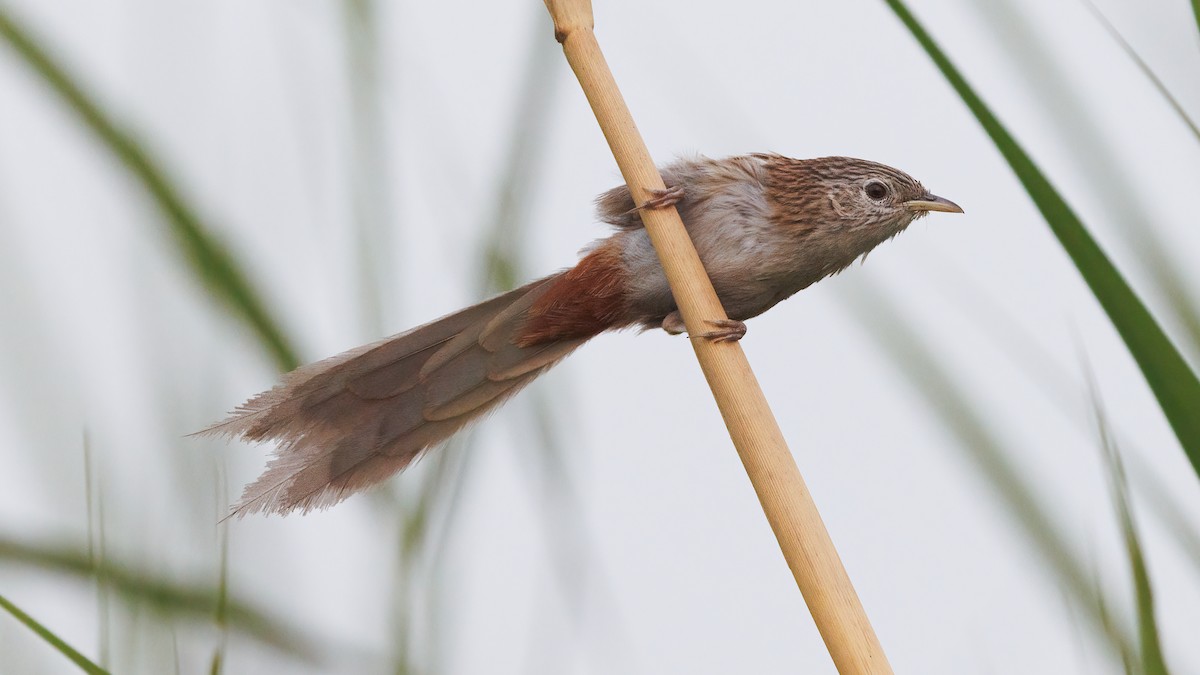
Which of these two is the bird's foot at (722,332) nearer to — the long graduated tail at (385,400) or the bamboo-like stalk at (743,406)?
the bamboo-like stalk at (743,406)

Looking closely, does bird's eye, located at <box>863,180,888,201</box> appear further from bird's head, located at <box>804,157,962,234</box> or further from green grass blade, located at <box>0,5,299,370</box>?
green grass blade, located at <box>0,5,299,370</box>

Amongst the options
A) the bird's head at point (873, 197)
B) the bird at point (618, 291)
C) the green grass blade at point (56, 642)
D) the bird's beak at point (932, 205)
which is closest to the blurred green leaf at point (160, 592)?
the green grass blade at point (56, 642)

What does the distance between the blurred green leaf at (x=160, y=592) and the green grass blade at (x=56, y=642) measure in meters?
0.10

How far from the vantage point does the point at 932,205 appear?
6.22 feet

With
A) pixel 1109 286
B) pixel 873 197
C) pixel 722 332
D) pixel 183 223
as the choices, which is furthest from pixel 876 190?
pixel 183 223

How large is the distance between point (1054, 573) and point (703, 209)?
1014 mm

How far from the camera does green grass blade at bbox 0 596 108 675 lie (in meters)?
0.74

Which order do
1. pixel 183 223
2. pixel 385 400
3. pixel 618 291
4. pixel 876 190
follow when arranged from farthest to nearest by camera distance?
pixel 876 190 < pixel 618 291 < pixel 385 400 < pixel 183 223

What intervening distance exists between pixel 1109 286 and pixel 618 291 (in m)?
1.03

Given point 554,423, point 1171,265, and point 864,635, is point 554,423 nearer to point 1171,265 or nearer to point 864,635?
point 864,635

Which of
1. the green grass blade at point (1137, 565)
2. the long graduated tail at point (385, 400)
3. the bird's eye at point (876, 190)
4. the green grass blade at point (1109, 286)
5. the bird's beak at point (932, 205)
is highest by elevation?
the bird's eye at point (876, 190)

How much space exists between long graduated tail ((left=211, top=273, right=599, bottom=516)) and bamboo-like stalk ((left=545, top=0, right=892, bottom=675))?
0.54 metres

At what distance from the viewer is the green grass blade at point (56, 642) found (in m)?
0.74

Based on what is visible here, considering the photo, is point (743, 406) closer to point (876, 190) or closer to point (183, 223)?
point (183, 223)
